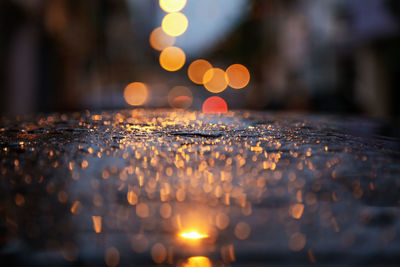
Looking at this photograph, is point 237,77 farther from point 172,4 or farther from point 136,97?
point 136,97

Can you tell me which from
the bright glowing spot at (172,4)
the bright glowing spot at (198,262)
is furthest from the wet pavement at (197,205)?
the bright glowing spot at (172,4)

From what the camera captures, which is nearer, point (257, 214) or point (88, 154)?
point (257, 214)

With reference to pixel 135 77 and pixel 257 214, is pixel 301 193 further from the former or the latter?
pixel 135 77

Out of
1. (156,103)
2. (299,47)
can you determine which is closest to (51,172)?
(156,103)

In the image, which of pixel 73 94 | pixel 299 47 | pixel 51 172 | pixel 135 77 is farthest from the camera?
pixel 135 77

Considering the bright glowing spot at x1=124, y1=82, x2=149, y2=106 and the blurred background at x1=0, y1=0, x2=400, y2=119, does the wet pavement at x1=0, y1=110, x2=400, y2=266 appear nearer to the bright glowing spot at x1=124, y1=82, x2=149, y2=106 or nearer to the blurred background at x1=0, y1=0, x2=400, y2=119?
the blurred background at x1=0, y1=0, x2=400, y2=119

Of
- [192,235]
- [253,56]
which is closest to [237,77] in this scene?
[253,56]

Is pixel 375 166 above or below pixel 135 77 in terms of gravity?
below
